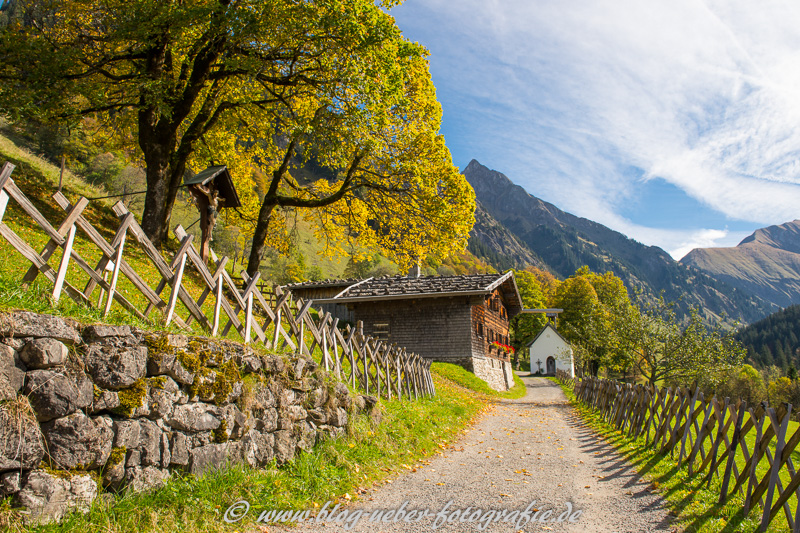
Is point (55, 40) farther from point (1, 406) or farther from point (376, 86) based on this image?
point (1, 406)

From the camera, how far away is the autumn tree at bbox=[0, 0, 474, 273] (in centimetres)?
1455

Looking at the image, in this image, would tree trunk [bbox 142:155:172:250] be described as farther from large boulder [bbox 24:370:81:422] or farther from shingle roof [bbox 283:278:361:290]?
shingle roof [bbox 283:278:361:290]

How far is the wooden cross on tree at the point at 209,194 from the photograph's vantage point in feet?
41.8

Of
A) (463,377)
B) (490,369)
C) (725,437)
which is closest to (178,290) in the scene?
(725,437)

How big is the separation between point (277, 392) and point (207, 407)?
4.32ft

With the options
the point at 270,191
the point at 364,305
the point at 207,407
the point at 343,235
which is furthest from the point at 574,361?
the point at 207,407

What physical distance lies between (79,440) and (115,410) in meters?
0.39

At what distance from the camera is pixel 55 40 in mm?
16609

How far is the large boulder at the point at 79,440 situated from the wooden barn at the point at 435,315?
68.5 ft

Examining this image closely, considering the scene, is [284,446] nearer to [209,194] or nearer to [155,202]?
[209,194]

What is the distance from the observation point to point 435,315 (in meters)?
26.0

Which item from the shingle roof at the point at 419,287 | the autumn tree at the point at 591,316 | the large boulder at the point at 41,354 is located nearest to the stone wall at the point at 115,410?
the large boulder at the point at 41,354

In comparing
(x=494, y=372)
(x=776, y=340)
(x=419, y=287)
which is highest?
(x=419, y=287)

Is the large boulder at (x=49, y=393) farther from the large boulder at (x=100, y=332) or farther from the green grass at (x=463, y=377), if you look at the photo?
the green grass at (x=463, y=377)
